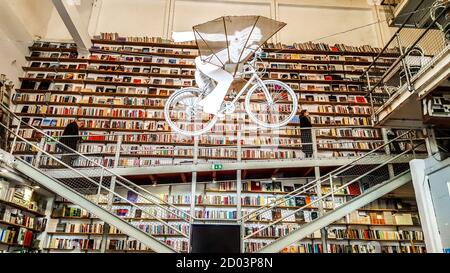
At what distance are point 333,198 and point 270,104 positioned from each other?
1793mm

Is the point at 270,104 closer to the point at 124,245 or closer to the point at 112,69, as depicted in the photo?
the point at 124,245

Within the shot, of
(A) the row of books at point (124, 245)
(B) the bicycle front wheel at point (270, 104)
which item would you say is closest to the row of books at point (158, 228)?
(A) the row of books at point (124, 245)

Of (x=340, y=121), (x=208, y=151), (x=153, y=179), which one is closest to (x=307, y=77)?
(x=340, y=121)

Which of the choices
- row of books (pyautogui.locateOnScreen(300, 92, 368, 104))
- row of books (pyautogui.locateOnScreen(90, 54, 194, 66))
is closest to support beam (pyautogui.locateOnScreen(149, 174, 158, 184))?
row of books (pyautogui.locateOnScreen(90, 54, 194, 66))

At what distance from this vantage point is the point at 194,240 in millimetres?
3980

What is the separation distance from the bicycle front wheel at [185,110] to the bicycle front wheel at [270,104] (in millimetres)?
584

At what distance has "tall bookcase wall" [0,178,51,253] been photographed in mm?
5113

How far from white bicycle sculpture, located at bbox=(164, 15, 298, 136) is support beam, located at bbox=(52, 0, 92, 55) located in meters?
3.85

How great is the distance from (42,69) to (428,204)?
7748mm

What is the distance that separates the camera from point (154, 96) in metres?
7.02

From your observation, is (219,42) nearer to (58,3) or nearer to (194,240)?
(194,240)

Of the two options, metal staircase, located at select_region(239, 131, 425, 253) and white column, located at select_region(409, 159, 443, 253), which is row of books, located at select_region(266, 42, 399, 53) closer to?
metal staircase, located at select_region(239, 131, 425, 253)
